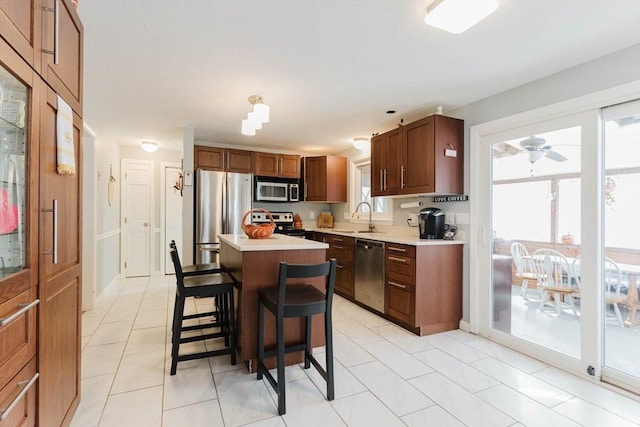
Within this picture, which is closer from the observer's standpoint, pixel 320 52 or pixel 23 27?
pixel 23 27

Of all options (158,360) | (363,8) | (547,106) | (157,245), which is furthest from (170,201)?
(547,106)

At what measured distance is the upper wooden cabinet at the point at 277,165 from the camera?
510cm

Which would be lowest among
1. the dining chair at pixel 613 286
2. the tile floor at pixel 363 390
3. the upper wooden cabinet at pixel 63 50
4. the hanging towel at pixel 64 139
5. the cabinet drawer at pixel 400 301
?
the tile floor at pixel 363 390

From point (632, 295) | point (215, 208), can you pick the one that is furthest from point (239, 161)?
point (632, 295)

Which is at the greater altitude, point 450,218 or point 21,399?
point 450,218

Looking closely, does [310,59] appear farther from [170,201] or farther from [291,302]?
[170,201]

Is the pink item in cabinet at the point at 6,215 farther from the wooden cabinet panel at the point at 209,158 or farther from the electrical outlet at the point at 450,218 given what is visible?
the wooden cabinet panel at the point at 209,158

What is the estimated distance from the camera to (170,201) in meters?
5.73

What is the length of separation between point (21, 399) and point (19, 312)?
1.26ft

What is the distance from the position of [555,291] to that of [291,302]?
227 centimetres

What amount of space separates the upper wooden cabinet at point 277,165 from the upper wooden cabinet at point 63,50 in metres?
3.37

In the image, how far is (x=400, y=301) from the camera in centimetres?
329

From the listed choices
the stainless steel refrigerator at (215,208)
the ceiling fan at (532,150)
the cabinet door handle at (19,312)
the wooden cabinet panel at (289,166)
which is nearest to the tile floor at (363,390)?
the cabinet door handle at (19,312)

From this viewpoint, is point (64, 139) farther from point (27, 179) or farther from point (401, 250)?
point (401, 250)
